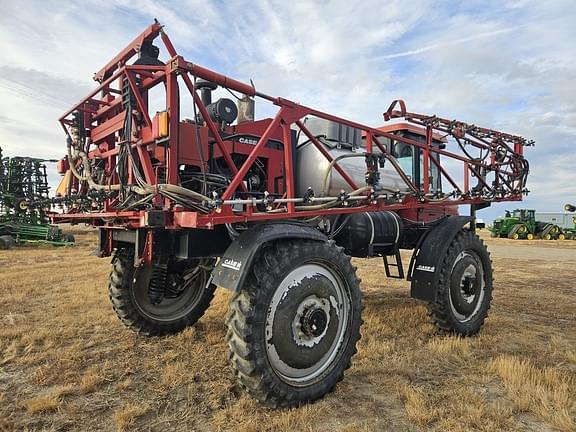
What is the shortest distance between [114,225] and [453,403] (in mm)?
3244

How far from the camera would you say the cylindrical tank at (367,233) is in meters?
4.90

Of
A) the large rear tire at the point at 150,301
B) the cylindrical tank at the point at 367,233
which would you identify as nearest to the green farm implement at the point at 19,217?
the large rear tire at the point at 150,301

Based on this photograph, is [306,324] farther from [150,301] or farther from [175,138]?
[150,301]

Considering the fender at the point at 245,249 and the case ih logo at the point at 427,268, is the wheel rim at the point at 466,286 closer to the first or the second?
the case ih logo at the point at 427,268

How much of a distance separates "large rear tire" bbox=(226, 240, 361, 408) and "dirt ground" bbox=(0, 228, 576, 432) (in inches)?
7.8

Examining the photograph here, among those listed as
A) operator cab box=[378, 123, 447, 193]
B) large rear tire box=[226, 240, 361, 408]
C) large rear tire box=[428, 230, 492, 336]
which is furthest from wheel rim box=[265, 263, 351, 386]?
operator cab box=[378, 123, 447, 193]

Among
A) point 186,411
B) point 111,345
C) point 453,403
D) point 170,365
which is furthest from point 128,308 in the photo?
point 453,403

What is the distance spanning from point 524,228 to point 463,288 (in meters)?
28.9

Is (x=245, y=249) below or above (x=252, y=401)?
above

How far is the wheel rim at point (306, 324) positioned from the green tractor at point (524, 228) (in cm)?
3088

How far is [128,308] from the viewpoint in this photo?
15.1 ft

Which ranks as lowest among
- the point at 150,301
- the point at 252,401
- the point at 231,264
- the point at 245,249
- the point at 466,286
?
the point at 252,401

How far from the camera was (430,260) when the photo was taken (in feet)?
16.0

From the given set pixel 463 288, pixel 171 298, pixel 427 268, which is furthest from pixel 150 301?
pixel 463 288
